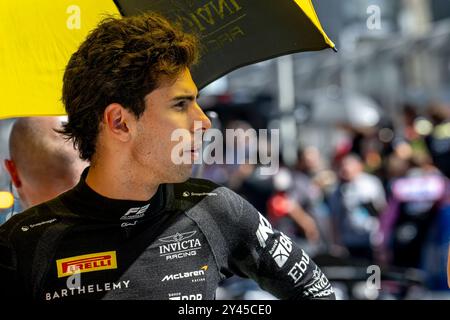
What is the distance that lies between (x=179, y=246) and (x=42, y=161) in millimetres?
979

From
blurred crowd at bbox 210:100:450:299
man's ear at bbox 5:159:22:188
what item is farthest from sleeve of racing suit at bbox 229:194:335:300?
blurred crowd at bbox 210:100:450:299

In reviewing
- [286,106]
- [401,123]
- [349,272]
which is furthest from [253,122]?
[349,272]

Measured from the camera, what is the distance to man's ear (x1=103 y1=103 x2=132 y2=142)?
2870 mm

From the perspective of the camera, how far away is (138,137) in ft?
9.48

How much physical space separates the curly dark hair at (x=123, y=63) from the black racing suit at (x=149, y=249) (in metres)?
0.24

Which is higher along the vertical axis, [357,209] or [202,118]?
[202,118]

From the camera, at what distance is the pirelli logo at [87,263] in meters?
2.78

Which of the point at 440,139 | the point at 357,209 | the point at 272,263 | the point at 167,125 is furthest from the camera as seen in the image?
the point at 357,209

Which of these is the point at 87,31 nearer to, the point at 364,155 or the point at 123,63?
the point at 123,63

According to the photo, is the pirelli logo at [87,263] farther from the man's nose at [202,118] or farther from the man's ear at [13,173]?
the man's ear at [13,173]

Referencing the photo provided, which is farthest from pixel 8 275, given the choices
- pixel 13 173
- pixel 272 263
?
pixel 13 173

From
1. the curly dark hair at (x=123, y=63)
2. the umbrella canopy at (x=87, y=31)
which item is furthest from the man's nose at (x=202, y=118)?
the umbrella canopy at (x=87, y=31)

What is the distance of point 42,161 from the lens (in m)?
3.70

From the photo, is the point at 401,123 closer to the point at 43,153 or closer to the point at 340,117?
the point at 340,117
